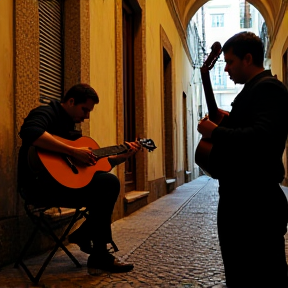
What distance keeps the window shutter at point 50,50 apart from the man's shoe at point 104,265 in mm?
1608

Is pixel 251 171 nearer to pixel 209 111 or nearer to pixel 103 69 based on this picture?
pixel 209 111

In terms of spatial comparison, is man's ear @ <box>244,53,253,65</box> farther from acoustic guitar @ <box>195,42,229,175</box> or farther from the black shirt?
the black shirt

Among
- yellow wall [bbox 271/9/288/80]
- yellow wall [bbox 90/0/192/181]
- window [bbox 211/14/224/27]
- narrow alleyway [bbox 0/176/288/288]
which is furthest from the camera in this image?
window [bbox 211/14/224/27]

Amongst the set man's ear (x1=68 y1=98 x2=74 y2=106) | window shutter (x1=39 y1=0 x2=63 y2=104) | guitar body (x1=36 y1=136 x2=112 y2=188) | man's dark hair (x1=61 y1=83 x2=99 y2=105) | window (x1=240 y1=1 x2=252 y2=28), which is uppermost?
window (x1=240 y1=1 x2=252 y2=28)

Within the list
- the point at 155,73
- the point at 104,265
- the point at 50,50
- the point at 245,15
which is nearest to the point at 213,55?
the point at 104,265

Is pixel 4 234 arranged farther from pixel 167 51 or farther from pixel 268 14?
pixel 268 14

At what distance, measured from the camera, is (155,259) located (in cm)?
390

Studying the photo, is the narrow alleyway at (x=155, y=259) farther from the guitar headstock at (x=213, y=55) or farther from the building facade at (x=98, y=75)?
the guitar headstock at (x=213, y=55)

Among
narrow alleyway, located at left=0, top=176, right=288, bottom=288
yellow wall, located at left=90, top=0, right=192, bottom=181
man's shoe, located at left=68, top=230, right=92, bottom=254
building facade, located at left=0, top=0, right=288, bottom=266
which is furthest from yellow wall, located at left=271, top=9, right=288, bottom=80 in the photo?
man's shoe, located at left=68, top=230, right=92, bottom=254

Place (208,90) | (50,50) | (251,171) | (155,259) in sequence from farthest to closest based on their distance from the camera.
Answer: (50,50), (155,259), (208,90), (251,171)

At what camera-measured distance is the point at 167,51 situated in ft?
37.1

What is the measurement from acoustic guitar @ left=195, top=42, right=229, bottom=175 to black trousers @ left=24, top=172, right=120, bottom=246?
794 millimetres

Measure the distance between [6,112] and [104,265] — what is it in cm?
124

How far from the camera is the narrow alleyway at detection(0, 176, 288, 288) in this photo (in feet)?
10.4
